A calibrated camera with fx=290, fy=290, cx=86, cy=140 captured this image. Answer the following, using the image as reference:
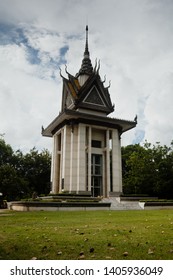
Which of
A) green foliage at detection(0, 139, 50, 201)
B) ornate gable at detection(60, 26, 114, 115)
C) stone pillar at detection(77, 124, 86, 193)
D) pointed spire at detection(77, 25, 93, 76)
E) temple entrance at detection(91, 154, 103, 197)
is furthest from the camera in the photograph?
green foliage at detection(0, 139, 50, 201)

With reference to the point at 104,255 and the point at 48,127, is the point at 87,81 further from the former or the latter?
the point at 104,255

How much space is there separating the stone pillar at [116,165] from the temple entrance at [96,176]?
5.64 ft

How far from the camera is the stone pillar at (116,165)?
1355 inches

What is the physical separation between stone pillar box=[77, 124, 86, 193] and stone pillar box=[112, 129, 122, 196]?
13.7 feet

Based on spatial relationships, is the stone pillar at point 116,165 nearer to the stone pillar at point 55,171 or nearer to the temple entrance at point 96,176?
the temple entrance at point 96,176

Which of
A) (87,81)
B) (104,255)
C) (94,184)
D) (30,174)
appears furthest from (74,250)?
(30,174)

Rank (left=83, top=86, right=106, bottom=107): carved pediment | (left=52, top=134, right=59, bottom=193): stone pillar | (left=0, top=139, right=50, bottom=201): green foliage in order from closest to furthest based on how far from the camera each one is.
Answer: (left=83, top=86, right=106, bottom=107): carved pediment < (left=52, top=134, right=59, bottom=193): stone pillar < (left=0, top=139, right=50, bottom=201): green foliage

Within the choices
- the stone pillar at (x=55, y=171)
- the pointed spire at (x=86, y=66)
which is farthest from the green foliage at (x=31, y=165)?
the pointed spire at (x=86, y=66)

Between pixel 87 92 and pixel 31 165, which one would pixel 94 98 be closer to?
pixel 87 92

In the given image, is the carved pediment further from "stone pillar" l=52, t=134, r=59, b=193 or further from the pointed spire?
"stone pillar" l=52, t=134, r=59, b=193

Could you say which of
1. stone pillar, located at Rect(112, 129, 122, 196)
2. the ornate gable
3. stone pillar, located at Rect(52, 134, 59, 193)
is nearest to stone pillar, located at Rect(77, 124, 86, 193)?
the ornate gable

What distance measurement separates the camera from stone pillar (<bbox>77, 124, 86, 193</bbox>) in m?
31.9
